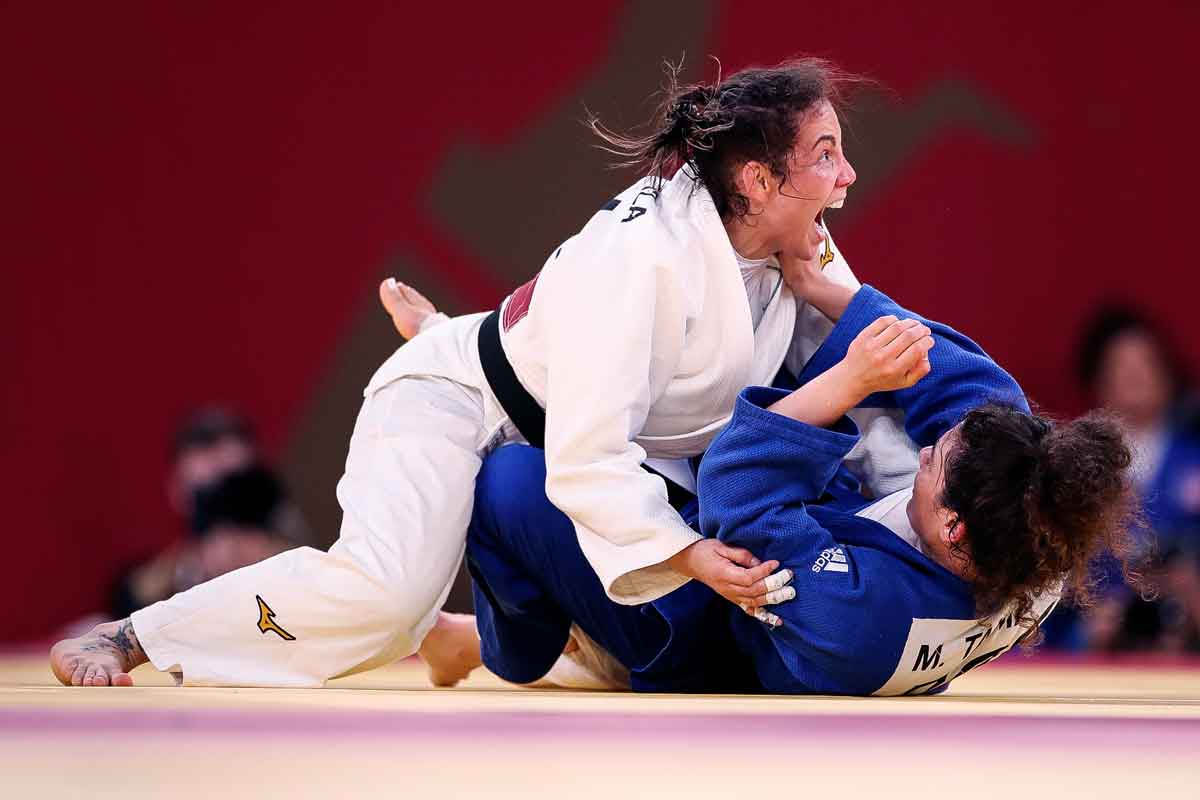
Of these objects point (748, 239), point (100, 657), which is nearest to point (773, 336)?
point (748, 239)

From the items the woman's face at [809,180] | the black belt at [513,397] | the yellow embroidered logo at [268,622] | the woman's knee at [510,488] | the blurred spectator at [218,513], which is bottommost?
the blurred spectator at [218,513]

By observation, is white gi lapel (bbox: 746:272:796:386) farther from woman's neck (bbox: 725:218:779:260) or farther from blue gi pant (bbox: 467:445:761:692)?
blue gi pant (bbox: 467:445:761:692)

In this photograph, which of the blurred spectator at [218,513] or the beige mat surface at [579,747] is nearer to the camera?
the beige mat surface at [579,747]

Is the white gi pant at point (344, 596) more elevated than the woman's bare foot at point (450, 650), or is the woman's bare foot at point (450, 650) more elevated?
the white gi pant at point (344, 596)

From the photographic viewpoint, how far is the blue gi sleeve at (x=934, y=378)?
2371 millimetres

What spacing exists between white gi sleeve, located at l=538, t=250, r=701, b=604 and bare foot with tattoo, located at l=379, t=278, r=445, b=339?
76 centimetres

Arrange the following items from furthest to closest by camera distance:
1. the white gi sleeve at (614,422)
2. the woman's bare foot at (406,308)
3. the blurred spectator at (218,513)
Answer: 1. the blurred spectator at (218,513)
2. the woman's bare foot at (406,308)
3. the white gi sleeve at (614,422)

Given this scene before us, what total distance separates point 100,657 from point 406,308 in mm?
933

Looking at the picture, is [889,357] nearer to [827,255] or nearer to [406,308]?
[827,255]

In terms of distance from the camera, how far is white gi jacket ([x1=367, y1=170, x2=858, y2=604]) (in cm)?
218

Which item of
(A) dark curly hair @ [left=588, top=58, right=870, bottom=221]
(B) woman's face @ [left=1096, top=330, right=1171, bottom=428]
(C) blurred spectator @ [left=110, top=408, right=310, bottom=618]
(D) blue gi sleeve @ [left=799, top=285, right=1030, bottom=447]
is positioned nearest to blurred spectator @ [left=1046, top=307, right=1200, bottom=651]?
(B) woman's face @ [left=1096, top=330, right=1171, bottom=428]

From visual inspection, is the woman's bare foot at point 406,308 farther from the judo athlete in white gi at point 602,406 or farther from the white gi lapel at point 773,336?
the white gi lapel at point 773,336

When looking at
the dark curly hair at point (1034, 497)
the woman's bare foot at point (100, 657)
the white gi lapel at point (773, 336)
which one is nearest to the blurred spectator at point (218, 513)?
the woman's bare foot at point (100, 657)

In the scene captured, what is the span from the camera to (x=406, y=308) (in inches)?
117
